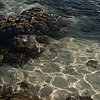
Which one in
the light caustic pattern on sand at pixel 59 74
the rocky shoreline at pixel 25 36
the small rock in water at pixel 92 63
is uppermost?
the rocky shoreline at pixel 25 36

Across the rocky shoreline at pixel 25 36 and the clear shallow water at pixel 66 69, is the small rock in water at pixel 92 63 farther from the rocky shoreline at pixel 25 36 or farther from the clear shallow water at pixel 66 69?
the rocky shoreline at pixel 25 36

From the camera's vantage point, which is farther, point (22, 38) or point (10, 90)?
point (22, 38)

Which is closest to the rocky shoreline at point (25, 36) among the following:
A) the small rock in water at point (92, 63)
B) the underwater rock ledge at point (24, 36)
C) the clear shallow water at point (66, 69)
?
the underwater rock ledge at point (24, 36)

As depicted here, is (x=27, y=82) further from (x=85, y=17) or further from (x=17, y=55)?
(x=85, y=17)

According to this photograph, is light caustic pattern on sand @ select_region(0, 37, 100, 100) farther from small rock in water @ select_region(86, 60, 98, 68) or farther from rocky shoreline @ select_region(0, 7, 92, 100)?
rocky shoreline @ select_region(0, 7, 92, 100)

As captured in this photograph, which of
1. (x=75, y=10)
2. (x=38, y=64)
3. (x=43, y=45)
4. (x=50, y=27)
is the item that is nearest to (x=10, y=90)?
(x=38, y=64)

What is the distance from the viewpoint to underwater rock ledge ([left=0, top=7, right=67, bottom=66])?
6.67m

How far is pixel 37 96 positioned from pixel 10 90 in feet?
3.31

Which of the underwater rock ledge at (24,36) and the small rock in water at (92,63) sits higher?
the underwater rock ledge at (24,36)

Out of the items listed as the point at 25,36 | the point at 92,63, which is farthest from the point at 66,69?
the point at 25,36

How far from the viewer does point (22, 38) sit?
7.08 m

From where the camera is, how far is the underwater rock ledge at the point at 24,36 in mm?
6674

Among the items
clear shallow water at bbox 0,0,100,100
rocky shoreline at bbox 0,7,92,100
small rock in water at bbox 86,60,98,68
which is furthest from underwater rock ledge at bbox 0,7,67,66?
small rock in water at bbox 86,60,98,68

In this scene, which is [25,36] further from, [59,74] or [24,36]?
[59,74]
